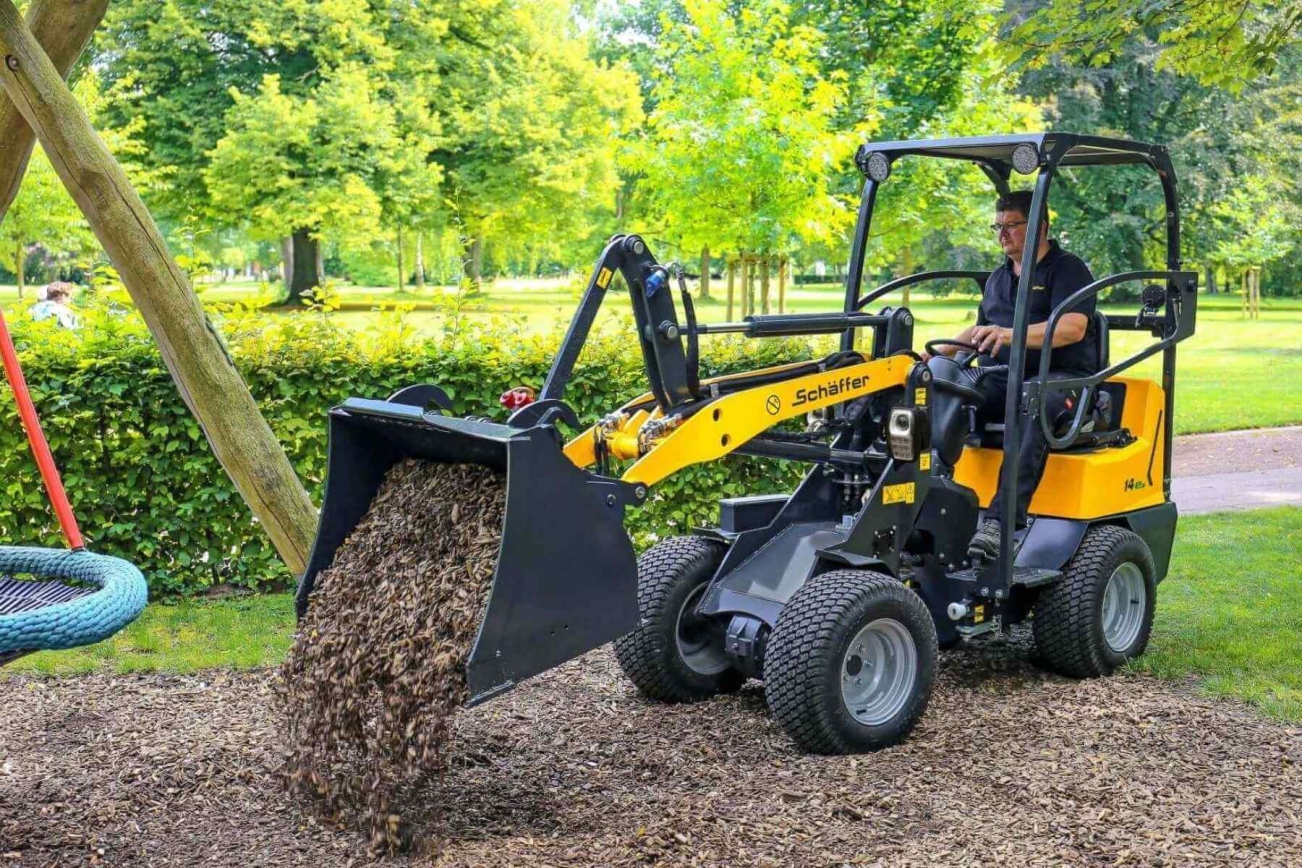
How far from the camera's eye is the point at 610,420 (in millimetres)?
4828

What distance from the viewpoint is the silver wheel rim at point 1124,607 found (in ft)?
19.7

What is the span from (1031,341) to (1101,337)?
0.42 metres

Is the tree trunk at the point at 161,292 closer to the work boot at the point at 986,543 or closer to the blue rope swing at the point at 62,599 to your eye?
the blue rope swing at the point at 62,599

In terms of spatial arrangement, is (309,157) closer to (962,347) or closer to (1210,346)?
(1210,346)

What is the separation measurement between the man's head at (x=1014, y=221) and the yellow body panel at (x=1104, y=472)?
86 cm

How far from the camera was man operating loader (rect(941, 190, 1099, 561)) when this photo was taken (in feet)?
19.0

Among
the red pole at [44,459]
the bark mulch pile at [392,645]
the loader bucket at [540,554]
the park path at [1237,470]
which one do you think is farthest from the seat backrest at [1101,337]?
the red pole at [44,459]

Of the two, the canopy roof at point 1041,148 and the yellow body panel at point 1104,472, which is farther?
the yellow body panel at point 1104,472

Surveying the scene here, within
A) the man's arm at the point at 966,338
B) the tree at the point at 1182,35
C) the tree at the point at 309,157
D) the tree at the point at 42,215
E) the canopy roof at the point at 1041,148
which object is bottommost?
the man's arm at the point at 966,338

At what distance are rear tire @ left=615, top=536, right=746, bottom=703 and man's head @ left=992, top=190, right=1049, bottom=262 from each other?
71.8 inches

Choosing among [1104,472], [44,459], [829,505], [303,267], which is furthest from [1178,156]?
[44,459]

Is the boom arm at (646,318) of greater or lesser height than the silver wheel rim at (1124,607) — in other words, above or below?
above

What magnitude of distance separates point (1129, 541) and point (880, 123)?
35.2 ft

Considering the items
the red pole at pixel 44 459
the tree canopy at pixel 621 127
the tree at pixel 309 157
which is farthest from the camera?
the tree at pixel 309 157
